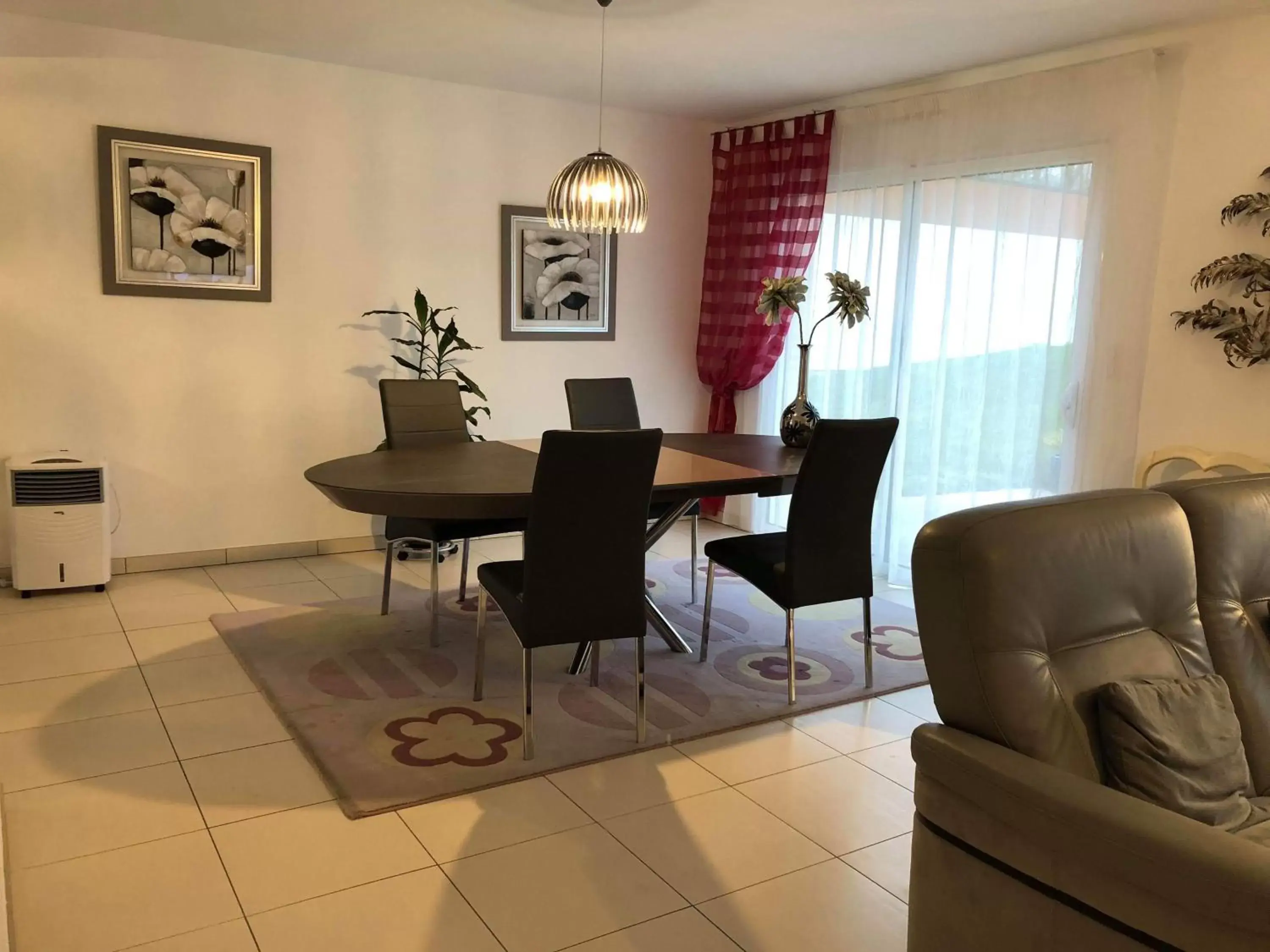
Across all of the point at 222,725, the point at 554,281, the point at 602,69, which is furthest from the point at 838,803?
the point at 554,281

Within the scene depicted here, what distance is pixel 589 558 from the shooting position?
275 cm

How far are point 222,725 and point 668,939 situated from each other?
1651 millimetres

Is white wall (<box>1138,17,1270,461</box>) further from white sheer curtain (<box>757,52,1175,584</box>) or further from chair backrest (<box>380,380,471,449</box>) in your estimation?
chair backrest (<box>380,380,471,449</box>)

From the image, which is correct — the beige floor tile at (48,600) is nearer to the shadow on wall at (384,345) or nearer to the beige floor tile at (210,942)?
the shadow on wall at (384,345)

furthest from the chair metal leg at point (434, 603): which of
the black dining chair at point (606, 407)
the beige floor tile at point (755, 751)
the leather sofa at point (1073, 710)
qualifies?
the leather sofa at point (1073, 710)

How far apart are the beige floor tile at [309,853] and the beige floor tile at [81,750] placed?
0.52 m

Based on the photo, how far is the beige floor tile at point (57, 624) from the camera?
3693 mm

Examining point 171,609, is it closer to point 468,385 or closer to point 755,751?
point 468,385

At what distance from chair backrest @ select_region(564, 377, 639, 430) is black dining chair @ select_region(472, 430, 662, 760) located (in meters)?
1.57

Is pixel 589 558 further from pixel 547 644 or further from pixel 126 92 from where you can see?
pixel 126 92

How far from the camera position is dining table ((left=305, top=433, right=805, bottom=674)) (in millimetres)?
2738

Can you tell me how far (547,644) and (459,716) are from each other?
547mm

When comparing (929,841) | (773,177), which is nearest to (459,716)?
(929,841)

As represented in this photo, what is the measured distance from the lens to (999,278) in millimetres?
4332
